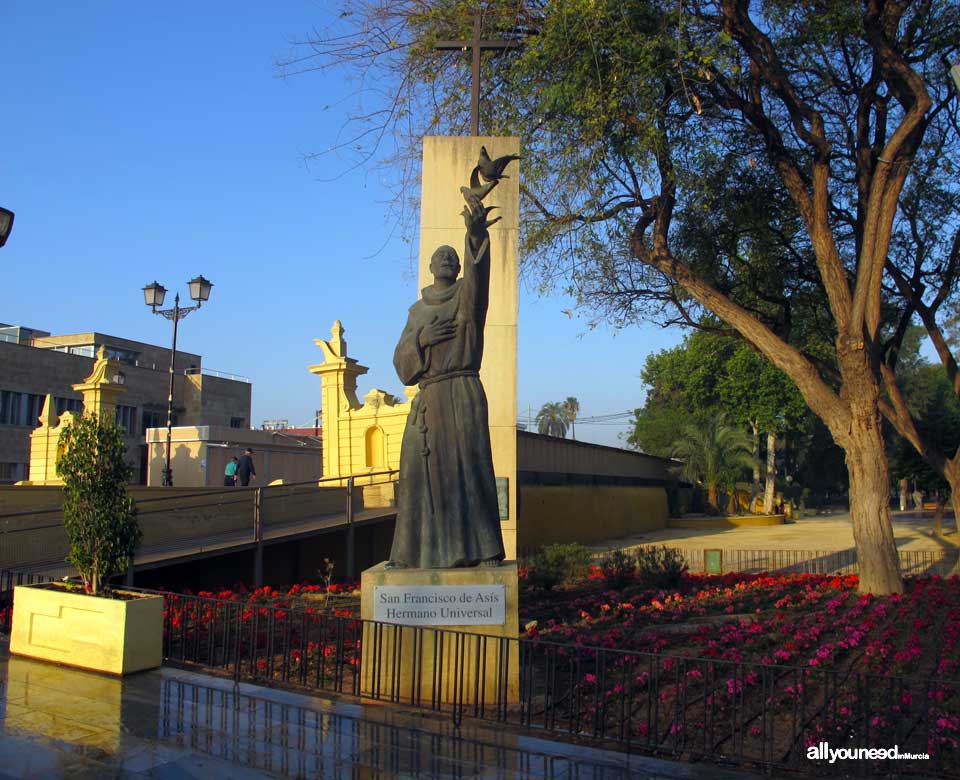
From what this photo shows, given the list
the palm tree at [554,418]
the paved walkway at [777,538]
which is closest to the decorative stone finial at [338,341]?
the paved walkway at [777,538]

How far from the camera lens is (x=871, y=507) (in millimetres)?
13656

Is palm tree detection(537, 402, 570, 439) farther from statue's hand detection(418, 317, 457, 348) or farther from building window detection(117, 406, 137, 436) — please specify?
statue's hand detection(418, 317, 457, 348)

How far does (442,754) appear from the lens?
5582 mm

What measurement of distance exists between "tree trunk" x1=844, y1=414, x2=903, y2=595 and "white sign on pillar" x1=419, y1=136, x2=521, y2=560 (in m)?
5.62

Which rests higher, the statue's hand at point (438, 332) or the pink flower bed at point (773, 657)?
the statue's hand at point (438, 332)

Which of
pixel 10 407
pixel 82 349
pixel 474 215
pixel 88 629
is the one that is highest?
pixel 82 349

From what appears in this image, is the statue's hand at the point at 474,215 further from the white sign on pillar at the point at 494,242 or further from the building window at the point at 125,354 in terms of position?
the building window at the point at 125,354

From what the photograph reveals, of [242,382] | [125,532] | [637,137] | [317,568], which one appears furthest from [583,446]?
[242,382]

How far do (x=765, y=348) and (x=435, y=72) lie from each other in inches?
303

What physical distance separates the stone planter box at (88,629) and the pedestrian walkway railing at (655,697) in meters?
0.37

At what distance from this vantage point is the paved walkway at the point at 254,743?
5230mm

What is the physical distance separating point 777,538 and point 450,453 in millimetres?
28889

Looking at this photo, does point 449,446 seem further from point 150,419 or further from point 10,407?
point 150,419

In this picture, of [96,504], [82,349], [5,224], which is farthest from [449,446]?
[82,349]
